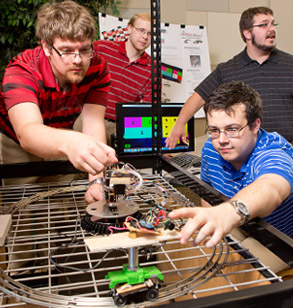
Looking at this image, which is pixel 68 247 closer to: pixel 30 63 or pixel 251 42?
pixel 30 63

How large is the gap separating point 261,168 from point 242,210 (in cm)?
31

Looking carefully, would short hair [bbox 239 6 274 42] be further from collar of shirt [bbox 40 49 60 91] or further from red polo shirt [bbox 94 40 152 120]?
collar of shirt [bbox 40 49 60 91]

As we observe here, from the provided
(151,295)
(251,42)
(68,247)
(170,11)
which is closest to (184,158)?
(251,42)

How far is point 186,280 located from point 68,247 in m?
0.27

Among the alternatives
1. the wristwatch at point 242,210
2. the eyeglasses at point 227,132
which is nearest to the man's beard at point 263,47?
the eyeglasses at point 227,132

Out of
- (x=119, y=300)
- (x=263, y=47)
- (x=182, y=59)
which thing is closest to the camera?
(x=119, y=300)

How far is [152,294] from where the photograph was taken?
49 centimetres

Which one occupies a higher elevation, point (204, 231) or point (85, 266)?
point (204, 231)

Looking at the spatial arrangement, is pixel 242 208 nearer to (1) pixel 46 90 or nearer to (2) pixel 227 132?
(2) pixel 227 132

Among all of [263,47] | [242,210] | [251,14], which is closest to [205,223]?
[242,210]

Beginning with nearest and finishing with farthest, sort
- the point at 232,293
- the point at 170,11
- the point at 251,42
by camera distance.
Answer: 1. the point at 232,293
2. the point at 251,42
3. the point at 170,11

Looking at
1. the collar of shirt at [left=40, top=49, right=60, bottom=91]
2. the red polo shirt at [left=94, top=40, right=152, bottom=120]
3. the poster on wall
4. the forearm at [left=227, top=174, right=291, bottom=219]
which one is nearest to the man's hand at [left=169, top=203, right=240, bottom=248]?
the forearm at [left=227, top=174, right=291, bottom=219]

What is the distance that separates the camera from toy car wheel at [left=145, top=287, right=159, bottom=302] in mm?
491

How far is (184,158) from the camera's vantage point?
6.25ft
